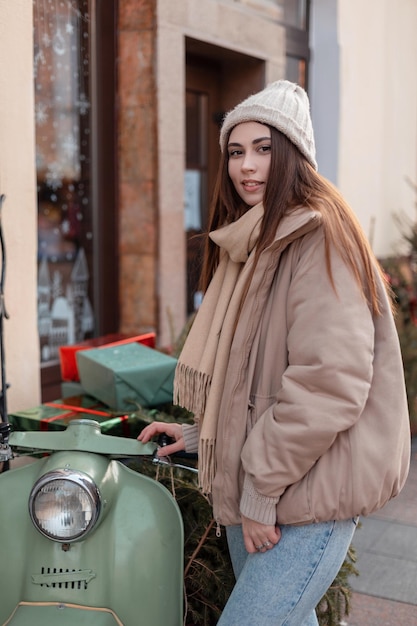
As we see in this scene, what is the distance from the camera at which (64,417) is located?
3164mm

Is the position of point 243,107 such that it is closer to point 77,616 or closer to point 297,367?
point 297,367

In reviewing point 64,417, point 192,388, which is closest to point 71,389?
point 64,417

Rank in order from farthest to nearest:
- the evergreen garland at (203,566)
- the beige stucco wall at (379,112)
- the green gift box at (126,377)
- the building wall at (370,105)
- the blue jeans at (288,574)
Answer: the beige stucco wall at (379,112), the building wall at (370,105), the green gift box at (126,377), the evergreen garland at (203,566), the blue jeans at (288,574)

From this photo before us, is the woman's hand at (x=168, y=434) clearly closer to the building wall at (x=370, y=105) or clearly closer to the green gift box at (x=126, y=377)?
the green gift box at (x=126, y=377)

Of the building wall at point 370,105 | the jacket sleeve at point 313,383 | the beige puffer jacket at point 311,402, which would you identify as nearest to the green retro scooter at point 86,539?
the beige puffer jacket at point 311,402

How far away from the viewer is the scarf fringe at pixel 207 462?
83.7 inches

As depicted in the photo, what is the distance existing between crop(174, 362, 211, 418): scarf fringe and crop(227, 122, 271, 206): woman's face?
1.58 feet

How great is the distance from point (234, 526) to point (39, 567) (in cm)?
53

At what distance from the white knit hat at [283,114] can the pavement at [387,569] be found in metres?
1.63

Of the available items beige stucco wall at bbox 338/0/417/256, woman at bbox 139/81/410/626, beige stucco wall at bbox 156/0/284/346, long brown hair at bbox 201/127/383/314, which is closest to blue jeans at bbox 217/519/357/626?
woman at bbox 139/81/410/626

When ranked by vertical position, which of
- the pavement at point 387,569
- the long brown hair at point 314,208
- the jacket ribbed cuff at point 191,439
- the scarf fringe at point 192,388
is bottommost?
the pavement at point 387,569

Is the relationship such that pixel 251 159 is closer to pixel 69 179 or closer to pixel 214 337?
pixel 214 337

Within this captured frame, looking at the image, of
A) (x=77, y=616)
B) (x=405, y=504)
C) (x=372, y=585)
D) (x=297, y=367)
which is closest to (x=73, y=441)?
(x=77, y=616)

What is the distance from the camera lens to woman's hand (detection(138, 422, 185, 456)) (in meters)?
2.36
